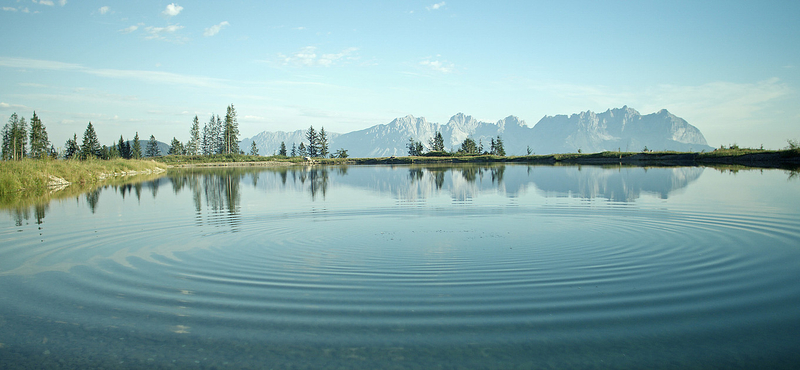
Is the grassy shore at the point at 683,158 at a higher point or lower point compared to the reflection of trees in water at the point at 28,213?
higher

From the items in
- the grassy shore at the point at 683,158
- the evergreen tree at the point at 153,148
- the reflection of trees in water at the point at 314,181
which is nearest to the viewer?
the reflection of trees in water at the point at 314,181

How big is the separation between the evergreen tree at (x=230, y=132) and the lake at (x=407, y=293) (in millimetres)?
120212

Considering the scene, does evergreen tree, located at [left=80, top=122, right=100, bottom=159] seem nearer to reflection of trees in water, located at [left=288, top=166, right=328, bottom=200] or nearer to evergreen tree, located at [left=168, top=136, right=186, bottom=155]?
evergreen tree, located at [left=168, top=136, right=186, bottom=155]

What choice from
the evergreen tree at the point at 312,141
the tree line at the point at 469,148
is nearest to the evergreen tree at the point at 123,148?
the evergreen tree at the point at 312,141

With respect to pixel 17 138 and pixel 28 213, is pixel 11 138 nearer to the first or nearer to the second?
pixel 17 138

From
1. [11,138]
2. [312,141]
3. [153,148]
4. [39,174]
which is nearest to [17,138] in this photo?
[11,138]

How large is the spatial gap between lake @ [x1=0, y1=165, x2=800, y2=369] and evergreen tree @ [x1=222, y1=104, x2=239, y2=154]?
394ft

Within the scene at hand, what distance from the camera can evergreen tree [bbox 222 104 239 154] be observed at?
5007 inches

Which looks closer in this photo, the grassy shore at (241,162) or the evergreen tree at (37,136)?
the grassy shore at (241,162)

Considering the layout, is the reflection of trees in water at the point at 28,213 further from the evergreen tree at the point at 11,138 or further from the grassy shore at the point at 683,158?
the evergreen tree at the point at 11,138

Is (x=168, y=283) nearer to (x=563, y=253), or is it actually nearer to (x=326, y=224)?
(x=326, y=224)

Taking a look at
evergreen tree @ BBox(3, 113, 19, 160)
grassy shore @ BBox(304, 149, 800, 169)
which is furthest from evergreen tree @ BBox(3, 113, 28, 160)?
grassy shore @ BBox(304, 149, 800, 169)

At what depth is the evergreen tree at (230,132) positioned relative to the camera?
127 metres

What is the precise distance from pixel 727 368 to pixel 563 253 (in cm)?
511
